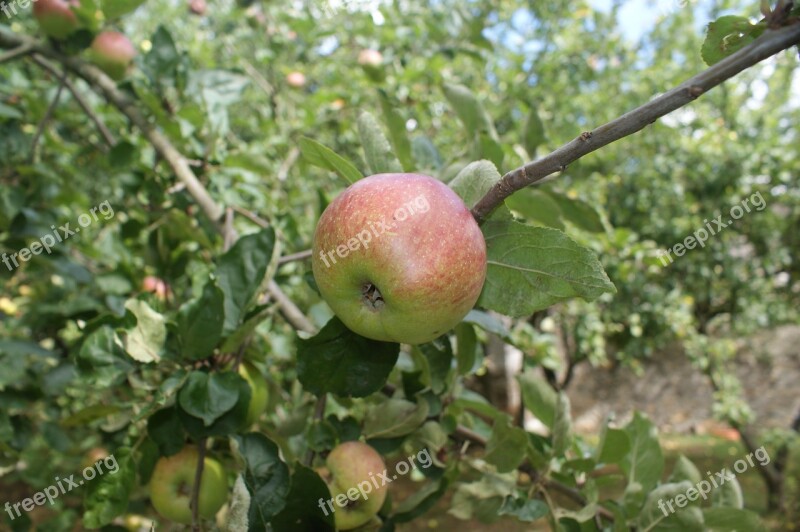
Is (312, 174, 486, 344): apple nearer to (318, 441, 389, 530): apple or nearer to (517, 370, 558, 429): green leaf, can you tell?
(318, 441, 389, 530): apple

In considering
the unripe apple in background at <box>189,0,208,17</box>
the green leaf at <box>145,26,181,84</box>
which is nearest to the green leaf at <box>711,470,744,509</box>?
the green leaf at <box>145,26,181,84</box>

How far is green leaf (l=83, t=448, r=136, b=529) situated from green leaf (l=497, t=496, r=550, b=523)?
0.64 m

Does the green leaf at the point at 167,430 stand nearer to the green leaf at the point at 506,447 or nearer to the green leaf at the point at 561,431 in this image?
the green leaf at the point at 506,447

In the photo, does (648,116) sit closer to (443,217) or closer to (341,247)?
(443,217)

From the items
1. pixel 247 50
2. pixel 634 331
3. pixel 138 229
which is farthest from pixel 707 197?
pixel 138 229

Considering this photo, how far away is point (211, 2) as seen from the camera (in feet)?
Result: 16.4

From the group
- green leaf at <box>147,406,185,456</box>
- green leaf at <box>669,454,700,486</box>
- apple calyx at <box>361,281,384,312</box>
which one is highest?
apple calyx at <box>361,281,384,312</box>

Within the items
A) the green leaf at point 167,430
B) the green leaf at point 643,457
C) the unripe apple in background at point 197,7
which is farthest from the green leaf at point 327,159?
the unripe apple in background at point 197,7

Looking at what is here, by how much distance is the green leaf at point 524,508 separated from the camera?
937mm

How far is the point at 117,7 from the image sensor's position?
4.66 feet

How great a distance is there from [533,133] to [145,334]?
916mm

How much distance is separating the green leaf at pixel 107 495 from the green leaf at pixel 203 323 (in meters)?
0.22

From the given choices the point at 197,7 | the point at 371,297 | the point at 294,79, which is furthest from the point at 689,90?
the point at 197,7

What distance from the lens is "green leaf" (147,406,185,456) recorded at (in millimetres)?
A: 942
